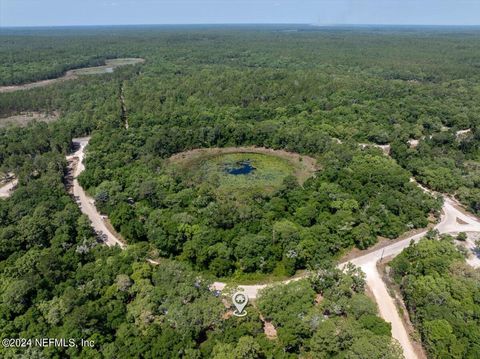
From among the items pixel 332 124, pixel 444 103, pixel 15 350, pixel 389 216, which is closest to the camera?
pixel 15 350

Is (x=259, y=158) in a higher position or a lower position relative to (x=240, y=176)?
lower

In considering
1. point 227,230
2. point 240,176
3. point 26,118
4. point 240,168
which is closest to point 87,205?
point 227,230

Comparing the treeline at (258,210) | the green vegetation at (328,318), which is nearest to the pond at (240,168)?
the treeline at (258,210)

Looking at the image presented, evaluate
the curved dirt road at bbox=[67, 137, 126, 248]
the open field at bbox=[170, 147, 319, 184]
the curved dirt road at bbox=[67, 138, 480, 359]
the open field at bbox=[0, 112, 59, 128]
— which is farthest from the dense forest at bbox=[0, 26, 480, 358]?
the open field at bbox=[0, 112, 59, 128]

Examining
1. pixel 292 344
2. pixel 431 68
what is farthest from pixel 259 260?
pixel 431 68

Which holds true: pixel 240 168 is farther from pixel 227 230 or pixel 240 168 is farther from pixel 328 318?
pixel 328 318

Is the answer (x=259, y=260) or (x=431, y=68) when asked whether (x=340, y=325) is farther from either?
(x=431, y=68)
